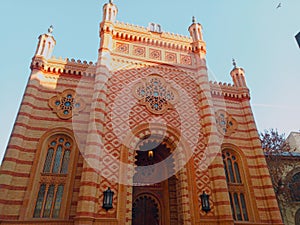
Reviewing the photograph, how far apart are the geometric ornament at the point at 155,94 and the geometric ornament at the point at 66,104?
3.34 metres

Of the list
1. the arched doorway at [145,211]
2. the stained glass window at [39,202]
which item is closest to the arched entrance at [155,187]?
the arched doorway at [145,211]

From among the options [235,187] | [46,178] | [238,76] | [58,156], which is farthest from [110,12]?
[235,187]

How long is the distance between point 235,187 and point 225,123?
410cm

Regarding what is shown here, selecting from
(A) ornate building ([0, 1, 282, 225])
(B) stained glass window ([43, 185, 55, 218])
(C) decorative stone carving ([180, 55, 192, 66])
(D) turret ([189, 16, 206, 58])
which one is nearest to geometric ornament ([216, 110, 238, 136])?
(A) ornate building ([0, 1, 282, 225])

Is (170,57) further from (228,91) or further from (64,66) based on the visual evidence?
(64,66)

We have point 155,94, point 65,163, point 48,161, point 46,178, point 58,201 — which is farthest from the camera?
point 155,94

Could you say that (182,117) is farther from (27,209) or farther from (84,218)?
(27,209)

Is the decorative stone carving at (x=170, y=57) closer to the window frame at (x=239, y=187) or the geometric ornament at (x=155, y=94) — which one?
the geometric ornament at (x=155, y=94)

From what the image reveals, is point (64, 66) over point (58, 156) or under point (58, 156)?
over

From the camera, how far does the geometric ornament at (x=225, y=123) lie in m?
13.8

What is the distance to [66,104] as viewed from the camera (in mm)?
12008

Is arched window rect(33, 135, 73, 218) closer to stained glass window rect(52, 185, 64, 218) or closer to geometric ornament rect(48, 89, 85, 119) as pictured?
stained glass window rect(52, 185, 64, 218)

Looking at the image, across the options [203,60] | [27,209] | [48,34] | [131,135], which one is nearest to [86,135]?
[131,135]

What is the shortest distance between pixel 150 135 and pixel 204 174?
135 inches
